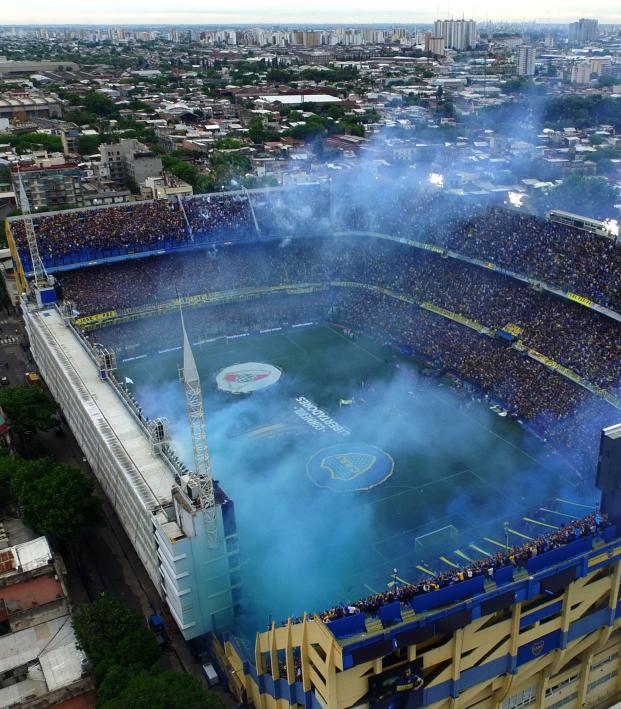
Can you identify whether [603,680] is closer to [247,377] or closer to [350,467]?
[350,467]

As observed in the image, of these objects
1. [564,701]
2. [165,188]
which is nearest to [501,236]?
[564,701]

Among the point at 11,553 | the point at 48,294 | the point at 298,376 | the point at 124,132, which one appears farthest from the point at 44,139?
the point at 11,553

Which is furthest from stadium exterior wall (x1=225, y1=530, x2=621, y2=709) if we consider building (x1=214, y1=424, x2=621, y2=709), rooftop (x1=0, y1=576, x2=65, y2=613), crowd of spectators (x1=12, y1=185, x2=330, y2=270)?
crowd of spectators (x1=12, y1=185, x2=330, y2=270)

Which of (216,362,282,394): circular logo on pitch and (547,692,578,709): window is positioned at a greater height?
(547,692,578,709): window

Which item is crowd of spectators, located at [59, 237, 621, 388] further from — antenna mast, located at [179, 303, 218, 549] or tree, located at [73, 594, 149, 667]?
tree, located at [73, 594, 149, 667]

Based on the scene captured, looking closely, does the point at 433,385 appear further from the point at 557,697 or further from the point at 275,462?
the point at 557,697
